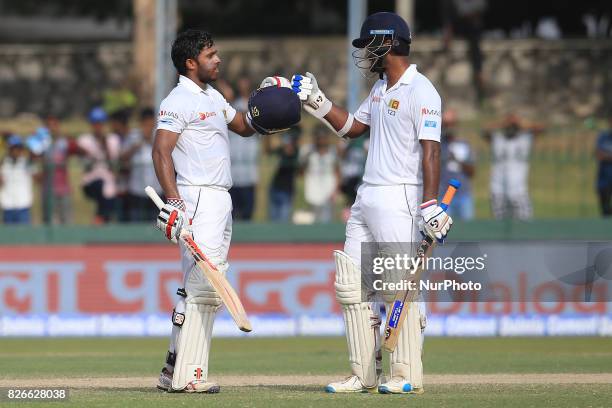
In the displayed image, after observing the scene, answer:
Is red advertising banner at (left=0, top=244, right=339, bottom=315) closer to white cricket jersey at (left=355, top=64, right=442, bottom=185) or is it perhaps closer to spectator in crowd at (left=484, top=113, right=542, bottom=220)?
spectator in crowd at (left=484, top=113, right=542, bottom=220)

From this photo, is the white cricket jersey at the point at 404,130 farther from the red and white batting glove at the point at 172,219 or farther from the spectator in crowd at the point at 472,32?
the spectator in crowd at the point at 472,32

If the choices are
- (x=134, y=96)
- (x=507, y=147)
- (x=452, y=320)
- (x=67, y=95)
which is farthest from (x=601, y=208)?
(x=67, y=95)

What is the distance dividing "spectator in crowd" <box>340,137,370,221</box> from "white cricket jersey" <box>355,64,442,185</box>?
8.07 meters

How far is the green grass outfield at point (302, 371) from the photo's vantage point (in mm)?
8594

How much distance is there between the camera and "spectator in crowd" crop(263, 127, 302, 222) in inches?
694

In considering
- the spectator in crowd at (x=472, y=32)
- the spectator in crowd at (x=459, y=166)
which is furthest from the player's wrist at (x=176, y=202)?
the spectator in crowd at (x=472, y=32)

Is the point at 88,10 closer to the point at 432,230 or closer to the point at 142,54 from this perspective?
the point at 142,54

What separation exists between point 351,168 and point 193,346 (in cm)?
858

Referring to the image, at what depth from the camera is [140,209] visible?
1759 centimetres

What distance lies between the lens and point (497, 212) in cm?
1725

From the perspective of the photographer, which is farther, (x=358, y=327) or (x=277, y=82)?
(x=277, y=82)

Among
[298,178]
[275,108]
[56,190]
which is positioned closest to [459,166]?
[298,178]

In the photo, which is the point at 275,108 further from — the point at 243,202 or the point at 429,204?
the point at 243,202

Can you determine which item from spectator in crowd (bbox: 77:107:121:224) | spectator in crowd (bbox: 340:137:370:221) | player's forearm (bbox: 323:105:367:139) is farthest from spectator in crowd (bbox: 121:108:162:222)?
player's forearm (bbox: 323:105:367:139)
